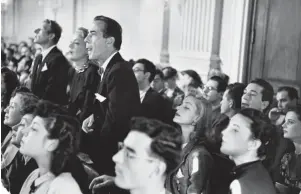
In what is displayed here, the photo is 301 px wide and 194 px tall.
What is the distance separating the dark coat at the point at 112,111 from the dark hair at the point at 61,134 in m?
0.20

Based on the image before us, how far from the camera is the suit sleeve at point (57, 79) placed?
2.04 m

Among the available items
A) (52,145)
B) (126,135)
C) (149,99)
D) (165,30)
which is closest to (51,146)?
(52,145)

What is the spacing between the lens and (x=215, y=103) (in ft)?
7.71

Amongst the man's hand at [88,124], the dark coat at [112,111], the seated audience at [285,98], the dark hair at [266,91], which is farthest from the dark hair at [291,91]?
the man's hand at [88,124]

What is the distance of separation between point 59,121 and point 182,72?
1452mm

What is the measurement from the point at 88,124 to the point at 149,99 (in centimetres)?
35

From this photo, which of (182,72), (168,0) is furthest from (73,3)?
(182,72)

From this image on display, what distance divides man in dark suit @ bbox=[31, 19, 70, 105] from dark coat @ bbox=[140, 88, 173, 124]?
0.39 meters

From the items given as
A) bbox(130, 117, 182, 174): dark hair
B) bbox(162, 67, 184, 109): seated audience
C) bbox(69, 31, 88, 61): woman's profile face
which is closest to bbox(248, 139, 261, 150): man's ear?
bbox(130, 117, 182, 174): dark hair

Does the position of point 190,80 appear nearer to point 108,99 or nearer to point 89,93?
point 89,93

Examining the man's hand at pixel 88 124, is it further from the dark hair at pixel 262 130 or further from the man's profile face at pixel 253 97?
the man's profile face at pixel 253 97

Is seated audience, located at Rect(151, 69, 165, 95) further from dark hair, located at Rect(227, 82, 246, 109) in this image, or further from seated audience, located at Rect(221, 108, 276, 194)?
seated audience, located at Rect(221, 108, 276, 194)

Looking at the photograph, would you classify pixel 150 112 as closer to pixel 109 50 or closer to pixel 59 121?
pixel 109 50

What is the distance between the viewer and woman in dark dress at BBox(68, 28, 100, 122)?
1.83 meters
